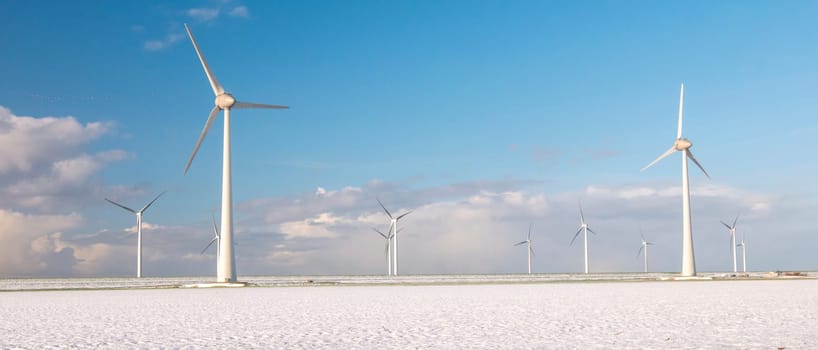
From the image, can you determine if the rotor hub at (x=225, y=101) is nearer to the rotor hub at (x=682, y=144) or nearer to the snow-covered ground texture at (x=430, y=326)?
the snow-covered ground texture at (x=430, y=326)

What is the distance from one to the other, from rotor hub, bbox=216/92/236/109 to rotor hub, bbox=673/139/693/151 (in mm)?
48063

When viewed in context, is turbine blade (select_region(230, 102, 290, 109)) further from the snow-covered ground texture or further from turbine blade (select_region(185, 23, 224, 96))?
the snow-covered ground texture

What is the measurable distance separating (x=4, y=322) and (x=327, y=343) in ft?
44.2

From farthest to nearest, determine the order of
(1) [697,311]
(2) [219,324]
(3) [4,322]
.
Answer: (1) [697,311] → (3) [4,322] → (2) [219,324]

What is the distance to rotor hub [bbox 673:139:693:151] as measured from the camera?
88.7 meters

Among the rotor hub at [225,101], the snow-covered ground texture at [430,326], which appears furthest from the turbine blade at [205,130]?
the snow-covered ground texture at [430,326]

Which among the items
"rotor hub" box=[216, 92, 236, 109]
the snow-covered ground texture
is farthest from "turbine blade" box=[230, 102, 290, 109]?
the snow-covered ground texture

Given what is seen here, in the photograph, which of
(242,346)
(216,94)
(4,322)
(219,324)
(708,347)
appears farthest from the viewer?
(216,94)

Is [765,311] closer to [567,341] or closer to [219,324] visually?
[567,341]

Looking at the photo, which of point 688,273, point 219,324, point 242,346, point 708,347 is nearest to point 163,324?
point 219,324

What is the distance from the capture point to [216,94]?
243 feet

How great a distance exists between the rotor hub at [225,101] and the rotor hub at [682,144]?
48063 mm

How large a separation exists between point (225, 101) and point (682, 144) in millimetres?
49085

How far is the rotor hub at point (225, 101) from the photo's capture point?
72.8 m
